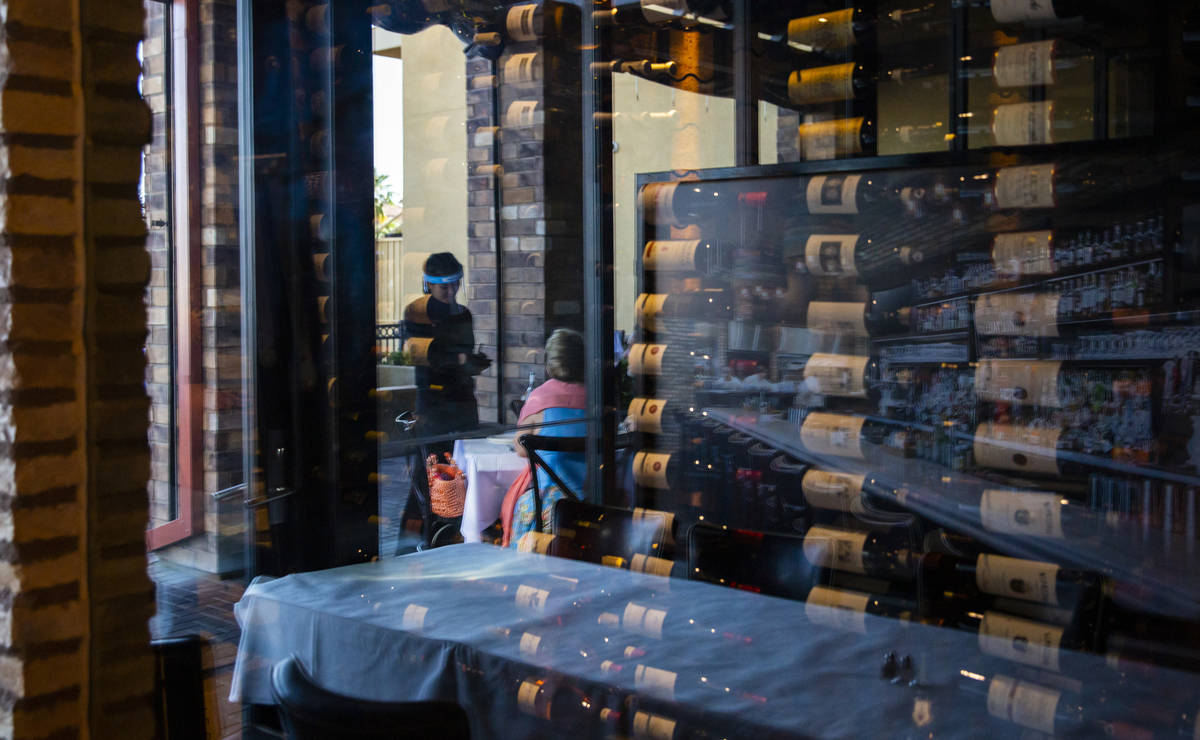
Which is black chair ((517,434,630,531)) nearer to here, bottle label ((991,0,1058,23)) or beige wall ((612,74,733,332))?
beige wall ((612,74,733,332))

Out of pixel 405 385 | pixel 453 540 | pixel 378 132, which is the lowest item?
pixel 453 540

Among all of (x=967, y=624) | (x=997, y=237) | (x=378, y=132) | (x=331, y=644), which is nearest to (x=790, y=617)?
(x=967, y=624)

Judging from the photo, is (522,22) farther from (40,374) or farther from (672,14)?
(40,374)

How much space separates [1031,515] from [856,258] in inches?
12.3

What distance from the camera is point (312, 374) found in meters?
1.25

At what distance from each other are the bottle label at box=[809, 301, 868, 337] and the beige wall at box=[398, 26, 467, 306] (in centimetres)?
47

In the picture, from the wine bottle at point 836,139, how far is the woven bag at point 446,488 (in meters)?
0.58

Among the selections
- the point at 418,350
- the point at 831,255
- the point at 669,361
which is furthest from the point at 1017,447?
the point at 418,350

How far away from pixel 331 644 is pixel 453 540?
192mm

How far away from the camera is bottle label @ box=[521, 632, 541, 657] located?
0.94 metres

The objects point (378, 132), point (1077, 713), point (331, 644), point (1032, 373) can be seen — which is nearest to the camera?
point (1077, 713)

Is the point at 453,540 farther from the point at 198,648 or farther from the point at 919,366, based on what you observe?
the point at 919,366

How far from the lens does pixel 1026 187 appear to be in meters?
0.87

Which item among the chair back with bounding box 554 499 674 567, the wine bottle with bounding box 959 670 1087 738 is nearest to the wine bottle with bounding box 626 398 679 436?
the chair back with bounding box 554 499 674 567
